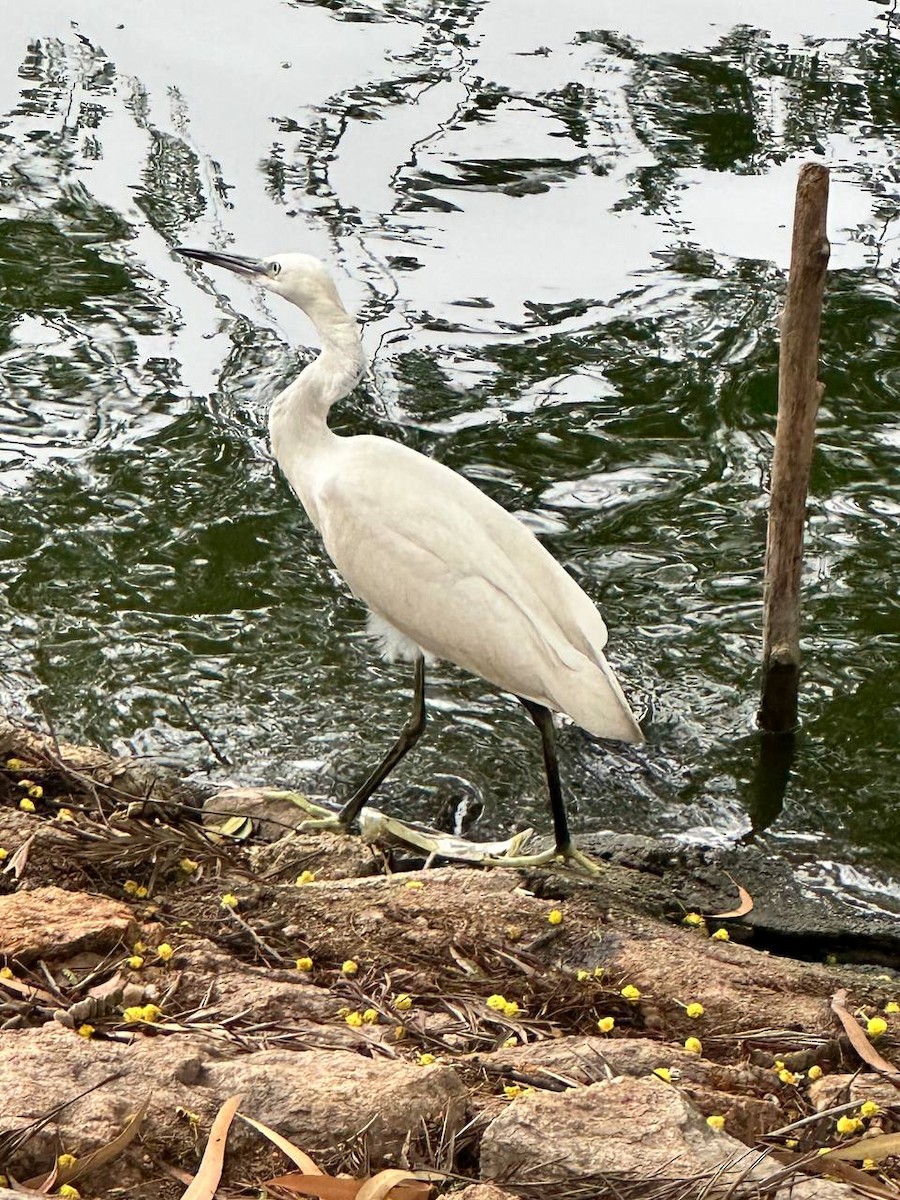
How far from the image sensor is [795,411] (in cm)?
498

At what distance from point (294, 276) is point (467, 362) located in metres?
3.19

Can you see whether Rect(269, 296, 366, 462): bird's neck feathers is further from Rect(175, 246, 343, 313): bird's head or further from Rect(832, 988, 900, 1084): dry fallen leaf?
Rect(832, 988, 900, 1084): dry fallen leaf

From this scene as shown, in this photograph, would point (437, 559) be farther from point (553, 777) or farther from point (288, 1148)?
point (288, 1148)

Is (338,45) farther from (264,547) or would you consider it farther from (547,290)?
(264,547)

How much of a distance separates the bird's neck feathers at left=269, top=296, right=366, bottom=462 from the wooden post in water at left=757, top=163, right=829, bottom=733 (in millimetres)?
1369

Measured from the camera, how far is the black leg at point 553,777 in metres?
4.63

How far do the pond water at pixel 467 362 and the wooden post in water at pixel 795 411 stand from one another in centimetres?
69

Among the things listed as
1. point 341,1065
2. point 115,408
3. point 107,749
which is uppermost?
point 341,1065

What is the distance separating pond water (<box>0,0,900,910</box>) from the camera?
19.3 feet

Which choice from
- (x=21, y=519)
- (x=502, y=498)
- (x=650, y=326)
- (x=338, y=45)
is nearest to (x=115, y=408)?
(x=21, y=519)

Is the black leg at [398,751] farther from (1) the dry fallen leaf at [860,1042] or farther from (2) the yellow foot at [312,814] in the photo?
(1) the dry fallen leaf at [860,1042]

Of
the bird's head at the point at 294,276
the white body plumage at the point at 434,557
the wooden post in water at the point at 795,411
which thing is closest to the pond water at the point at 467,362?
the wooden post in water at the point at 795,411

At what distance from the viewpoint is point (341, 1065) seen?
2.74m

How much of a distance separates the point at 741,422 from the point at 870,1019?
14.2 ft
